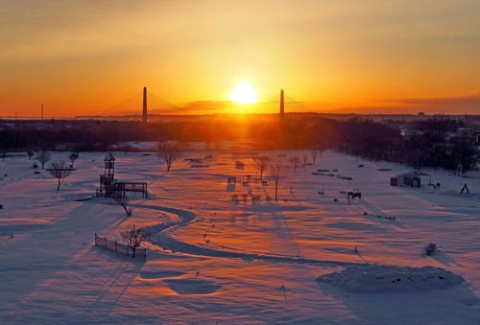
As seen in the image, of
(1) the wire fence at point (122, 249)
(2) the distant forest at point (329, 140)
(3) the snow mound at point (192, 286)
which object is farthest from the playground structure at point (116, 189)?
(2) the distant forest at point (329, 140)

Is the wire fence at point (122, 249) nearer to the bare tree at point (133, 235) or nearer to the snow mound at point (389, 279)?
the bare tree at point (133, 235)

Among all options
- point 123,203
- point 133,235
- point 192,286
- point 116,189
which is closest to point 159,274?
point 192,286

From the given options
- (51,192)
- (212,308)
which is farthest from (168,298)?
(51,192)

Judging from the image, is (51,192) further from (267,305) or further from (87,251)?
(267,305)

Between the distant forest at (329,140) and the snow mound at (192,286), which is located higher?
the distant forest at (329,140)

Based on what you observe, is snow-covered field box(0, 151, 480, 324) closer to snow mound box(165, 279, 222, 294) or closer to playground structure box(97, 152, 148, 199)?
snow mound box(165, 279, 222, 294)

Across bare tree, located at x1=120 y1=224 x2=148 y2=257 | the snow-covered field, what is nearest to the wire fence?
bare tree, located at x1=120 y1=224 x2=148 y2=257
